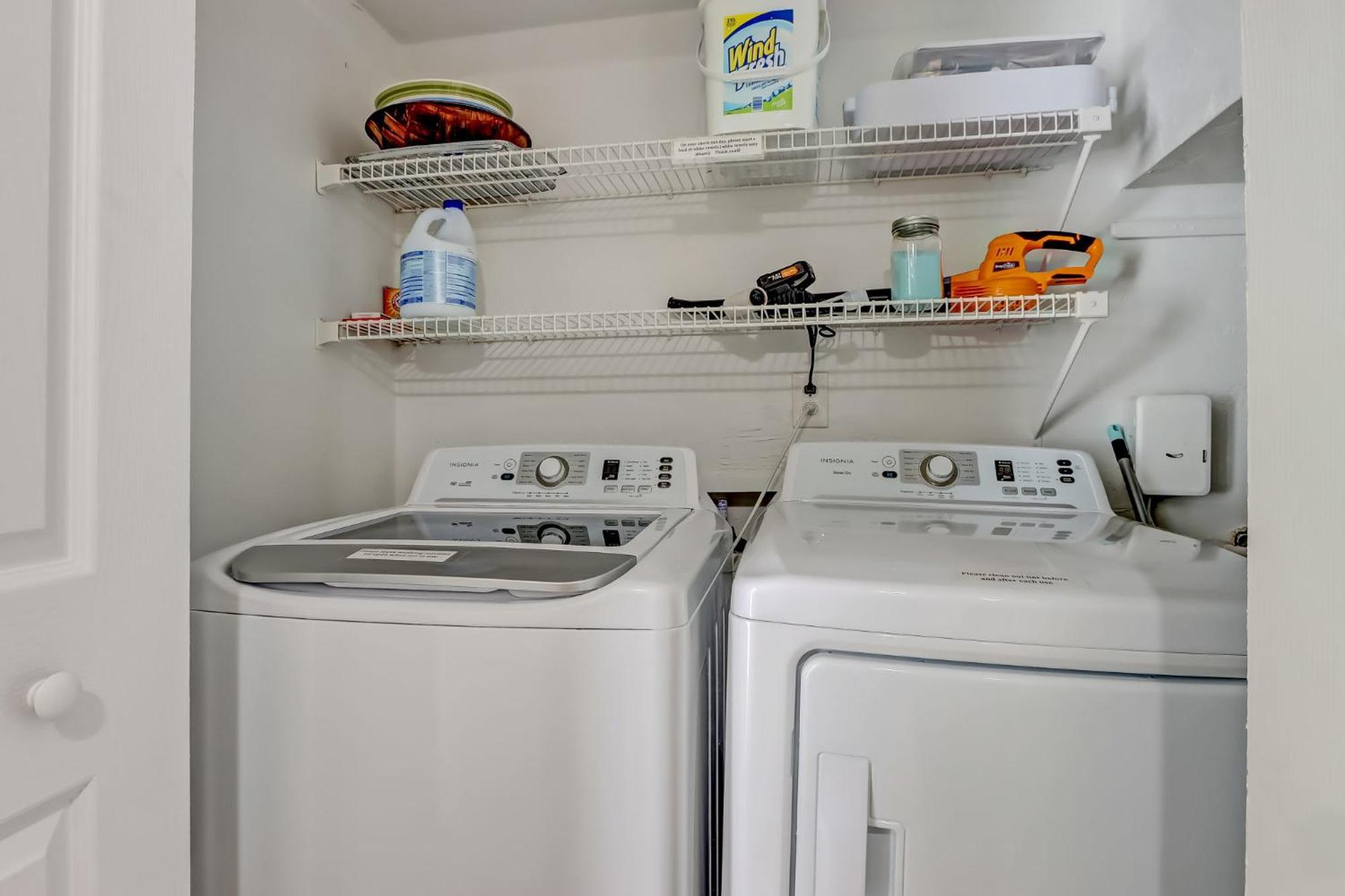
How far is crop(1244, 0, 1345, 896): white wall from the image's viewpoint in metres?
0.39

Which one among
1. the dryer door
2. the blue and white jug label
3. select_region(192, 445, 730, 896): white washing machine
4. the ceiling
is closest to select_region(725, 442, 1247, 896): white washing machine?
the dryer door

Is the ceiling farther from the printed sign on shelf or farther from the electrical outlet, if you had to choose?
the electrical outlet

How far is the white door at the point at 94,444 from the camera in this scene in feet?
1.83

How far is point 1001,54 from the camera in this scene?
1.32 metres

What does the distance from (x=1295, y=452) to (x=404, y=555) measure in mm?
909

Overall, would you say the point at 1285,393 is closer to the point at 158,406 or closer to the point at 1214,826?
the point at 1214,826

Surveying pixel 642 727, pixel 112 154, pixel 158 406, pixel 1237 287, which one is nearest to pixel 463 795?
pixel 642 727

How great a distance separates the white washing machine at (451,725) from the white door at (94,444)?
0.11 metres

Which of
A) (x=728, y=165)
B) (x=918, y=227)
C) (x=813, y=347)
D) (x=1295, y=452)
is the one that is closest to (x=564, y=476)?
(x=813, y=347)

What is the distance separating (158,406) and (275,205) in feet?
2.66

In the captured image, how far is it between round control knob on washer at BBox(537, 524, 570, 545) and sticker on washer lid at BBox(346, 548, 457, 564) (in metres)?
0.27

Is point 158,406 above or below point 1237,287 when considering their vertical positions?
below

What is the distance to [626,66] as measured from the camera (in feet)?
5.44

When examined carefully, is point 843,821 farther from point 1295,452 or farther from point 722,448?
point 722,448
